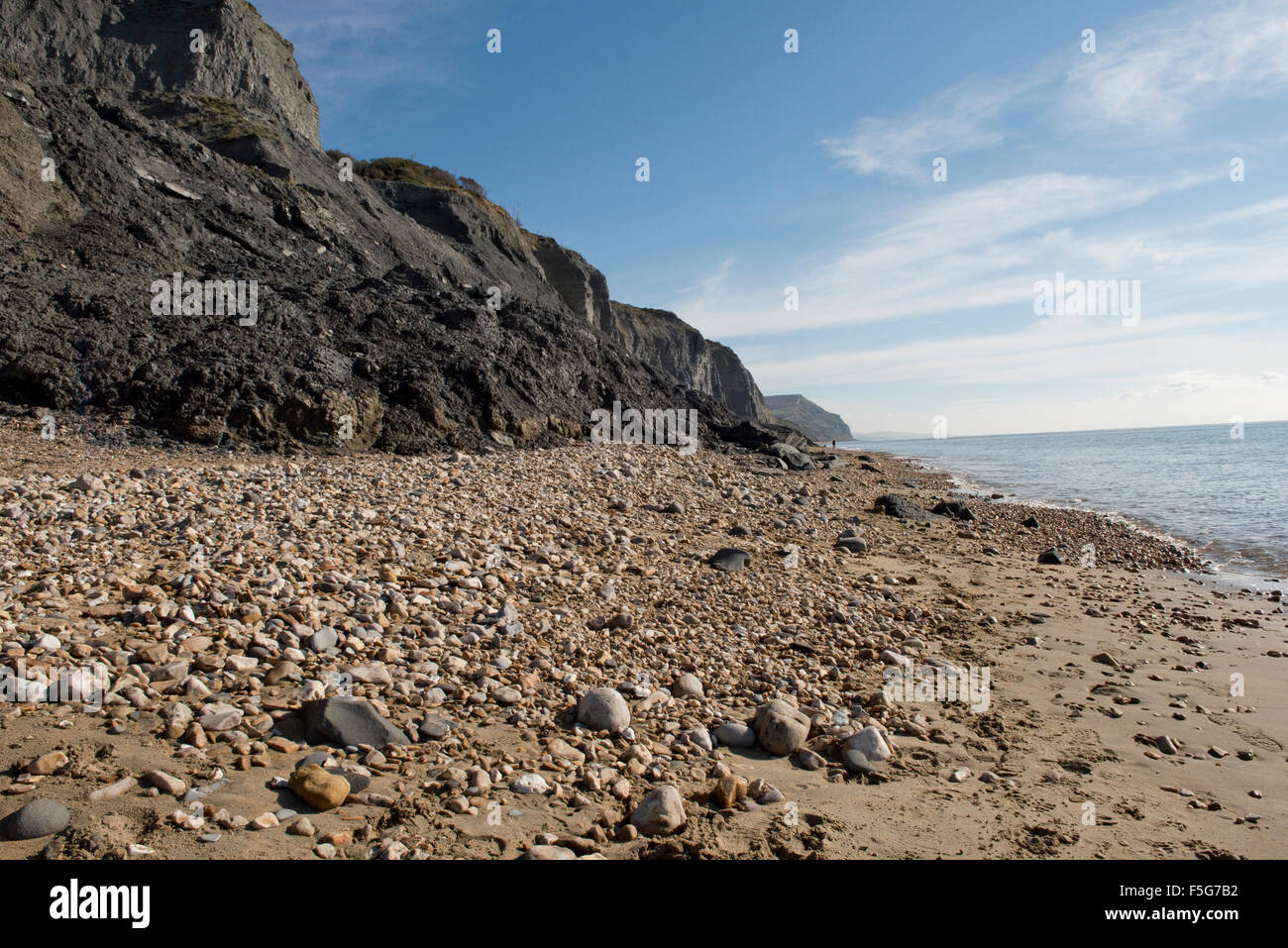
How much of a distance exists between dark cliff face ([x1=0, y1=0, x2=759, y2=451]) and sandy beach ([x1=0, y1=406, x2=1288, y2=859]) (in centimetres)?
186

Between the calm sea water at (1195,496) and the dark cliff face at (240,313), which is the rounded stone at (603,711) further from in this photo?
the calm sea water at (1195,496)

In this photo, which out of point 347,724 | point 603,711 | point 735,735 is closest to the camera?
point 347,724

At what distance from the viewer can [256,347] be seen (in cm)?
1266

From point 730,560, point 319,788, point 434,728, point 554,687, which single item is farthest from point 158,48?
point 319,788

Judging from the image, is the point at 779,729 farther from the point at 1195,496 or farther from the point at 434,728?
the point at 1195,496

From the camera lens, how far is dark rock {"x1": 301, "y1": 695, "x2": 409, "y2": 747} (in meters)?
3.91

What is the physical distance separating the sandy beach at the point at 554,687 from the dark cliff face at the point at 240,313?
6.10 feet

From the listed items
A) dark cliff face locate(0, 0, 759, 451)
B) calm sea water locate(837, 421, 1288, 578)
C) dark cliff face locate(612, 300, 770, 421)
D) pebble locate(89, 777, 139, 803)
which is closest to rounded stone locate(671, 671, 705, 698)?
pebble locate(89, 777, 139, 803)

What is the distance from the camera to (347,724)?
13.1 feet

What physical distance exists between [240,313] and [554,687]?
1220 cm

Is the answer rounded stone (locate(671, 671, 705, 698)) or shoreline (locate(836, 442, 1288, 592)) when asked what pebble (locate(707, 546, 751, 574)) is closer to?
rounded stone (locate(671, 671, 705, 698))

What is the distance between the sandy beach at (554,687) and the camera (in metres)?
3.40

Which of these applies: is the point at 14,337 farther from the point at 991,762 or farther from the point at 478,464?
the point at 991,762

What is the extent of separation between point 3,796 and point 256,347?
11.2 m
